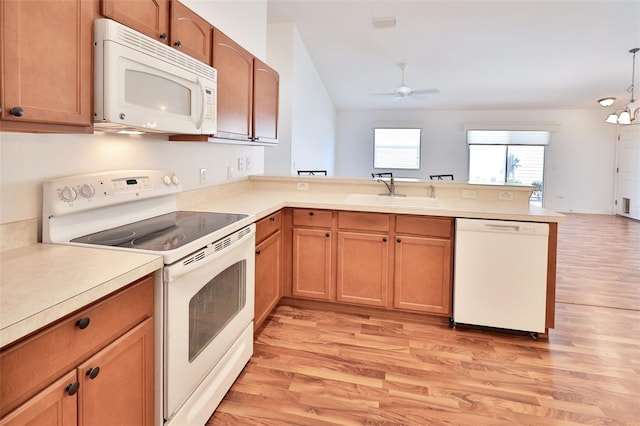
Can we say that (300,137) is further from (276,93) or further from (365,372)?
(365,372)

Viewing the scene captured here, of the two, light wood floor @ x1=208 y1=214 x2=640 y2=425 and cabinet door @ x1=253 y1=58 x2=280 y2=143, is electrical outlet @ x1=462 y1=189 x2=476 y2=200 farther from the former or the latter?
cabinet door @ x1=253 y1=58 x2=280 y2=143

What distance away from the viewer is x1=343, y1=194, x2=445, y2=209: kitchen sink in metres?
2.79

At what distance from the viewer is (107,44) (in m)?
1.35

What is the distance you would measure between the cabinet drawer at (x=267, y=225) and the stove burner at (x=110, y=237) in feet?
2.72

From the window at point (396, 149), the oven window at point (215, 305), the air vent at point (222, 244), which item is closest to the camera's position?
the oven window at point (215, 305)

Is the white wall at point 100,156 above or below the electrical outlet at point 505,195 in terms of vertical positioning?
above

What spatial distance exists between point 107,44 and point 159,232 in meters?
0.78

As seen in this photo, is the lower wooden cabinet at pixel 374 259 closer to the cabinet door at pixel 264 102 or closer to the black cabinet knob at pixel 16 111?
the cabinet door at pixel 264 102

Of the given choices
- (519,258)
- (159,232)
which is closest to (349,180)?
(519,258)

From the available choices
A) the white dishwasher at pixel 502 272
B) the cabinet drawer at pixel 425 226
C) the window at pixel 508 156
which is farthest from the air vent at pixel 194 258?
the window at pixel 508 156

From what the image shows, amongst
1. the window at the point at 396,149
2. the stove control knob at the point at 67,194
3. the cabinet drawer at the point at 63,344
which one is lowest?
the cabinet drawer at the point at 63,344

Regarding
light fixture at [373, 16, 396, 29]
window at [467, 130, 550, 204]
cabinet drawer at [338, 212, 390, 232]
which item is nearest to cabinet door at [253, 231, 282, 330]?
cabinet drawer at [338, 212, 390, 232]

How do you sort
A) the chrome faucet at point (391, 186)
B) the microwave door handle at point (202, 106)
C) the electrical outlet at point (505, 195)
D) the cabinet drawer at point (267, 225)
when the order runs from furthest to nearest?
the chrome faucet at point (391, 186) → the electrical outlet at point (505, 195) → the cabinet drawer at point (267, 225) → the microwave door handle at point (202, 106)

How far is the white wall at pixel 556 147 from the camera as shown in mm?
8797
